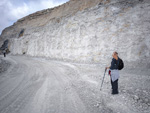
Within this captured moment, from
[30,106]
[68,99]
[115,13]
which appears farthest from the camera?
[115,13]

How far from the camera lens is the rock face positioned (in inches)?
351

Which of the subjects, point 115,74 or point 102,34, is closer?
point 115,74

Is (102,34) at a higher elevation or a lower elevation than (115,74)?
higher

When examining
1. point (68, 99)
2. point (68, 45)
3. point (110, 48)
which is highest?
point (68, 45)

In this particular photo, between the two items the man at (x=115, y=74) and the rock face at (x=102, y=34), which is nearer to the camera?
the man at (x=115, y=74)

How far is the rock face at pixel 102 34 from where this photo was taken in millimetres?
8922

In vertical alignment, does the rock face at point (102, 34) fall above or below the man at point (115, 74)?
above

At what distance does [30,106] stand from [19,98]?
2.79 ft

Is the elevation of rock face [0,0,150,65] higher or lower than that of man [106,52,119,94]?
higher

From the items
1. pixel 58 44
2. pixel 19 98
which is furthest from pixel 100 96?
pixel 58 44

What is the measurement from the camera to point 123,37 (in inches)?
392

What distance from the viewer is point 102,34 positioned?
39.8ft

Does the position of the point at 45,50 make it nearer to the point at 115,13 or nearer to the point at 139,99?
the point at 115,13

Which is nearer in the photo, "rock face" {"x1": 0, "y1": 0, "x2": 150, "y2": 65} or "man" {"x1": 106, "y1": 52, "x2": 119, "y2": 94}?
"man" {"x1": 106, "y1": 52, "x2": 119, "y2": 94}
